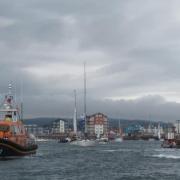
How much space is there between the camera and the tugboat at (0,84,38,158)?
276 ft

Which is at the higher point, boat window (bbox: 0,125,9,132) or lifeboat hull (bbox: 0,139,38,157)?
boat window (bbox: 0,125,9,132)

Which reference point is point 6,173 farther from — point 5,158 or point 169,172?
point 5,158

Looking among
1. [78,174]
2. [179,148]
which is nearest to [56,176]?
[78,174]

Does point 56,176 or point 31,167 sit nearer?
point 56,176

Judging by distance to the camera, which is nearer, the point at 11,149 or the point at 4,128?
→ the point at 11,149

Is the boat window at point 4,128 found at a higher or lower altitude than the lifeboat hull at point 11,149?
higher

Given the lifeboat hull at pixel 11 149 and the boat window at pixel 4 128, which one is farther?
the boat window at pixel 4 128

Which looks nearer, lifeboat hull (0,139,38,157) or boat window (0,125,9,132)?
lifeboat hull (0,139,38,157)

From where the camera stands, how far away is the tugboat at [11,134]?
84.1 meters

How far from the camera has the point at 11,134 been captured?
87.9 meters

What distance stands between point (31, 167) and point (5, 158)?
614 inches

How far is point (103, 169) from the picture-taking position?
2763 inches

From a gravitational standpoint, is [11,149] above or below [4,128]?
below

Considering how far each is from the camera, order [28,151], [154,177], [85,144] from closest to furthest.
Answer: [154,177]
[28,151]
[85,144]
